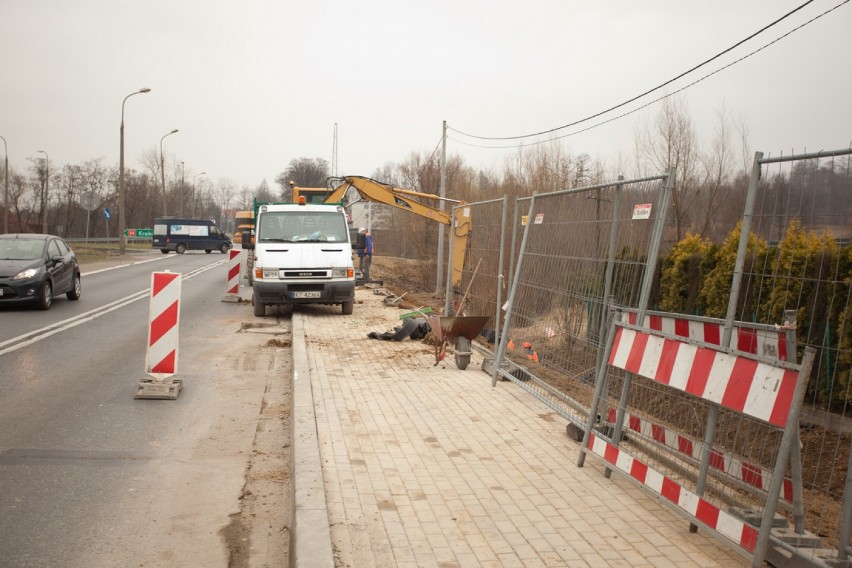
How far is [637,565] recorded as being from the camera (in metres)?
3.94

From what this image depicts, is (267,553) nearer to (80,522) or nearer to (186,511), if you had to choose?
(186,511)

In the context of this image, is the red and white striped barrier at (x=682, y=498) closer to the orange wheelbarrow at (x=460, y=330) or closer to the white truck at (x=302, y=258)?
the orange wheelbarrow at (x=460, y=330)

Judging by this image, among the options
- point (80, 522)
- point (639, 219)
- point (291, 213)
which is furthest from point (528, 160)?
point (80, 522)

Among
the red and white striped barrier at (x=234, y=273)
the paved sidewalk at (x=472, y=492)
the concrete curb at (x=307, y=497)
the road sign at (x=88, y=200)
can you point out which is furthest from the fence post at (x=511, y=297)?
the road sign at (x=88, y=200)

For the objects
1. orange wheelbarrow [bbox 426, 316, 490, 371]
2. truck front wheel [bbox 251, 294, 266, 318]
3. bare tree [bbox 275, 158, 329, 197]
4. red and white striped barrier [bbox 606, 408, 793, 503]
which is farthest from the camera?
bare tree [bbox 275, 158, 329, 197]

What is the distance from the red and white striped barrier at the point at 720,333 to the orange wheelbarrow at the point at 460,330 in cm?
400

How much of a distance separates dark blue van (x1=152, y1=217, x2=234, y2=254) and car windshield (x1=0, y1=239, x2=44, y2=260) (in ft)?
124

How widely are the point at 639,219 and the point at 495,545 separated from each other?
9.33 feet

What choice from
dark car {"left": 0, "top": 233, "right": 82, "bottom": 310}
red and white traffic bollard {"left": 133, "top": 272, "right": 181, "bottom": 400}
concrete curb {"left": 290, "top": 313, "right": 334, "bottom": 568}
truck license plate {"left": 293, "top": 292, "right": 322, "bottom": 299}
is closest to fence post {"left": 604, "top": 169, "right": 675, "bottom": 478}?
concrete curb {"left": 290, "top": 313, "right": 334, "bottom": 568}

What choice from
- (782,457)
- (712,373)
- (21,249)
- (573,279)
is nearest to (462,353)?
(573,279)

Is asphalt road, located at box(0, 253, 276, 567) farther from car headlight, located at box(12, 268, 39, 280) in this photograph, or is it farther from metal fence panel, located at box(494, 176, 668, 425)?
metal fence panel, located at box(494, 176, 668, 425)

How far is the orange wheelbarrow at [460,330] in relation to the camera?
387 inches

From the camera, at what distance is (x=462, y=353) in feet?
32.5

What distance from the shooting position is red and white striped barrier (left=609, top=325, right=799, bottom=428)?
3.76 m
